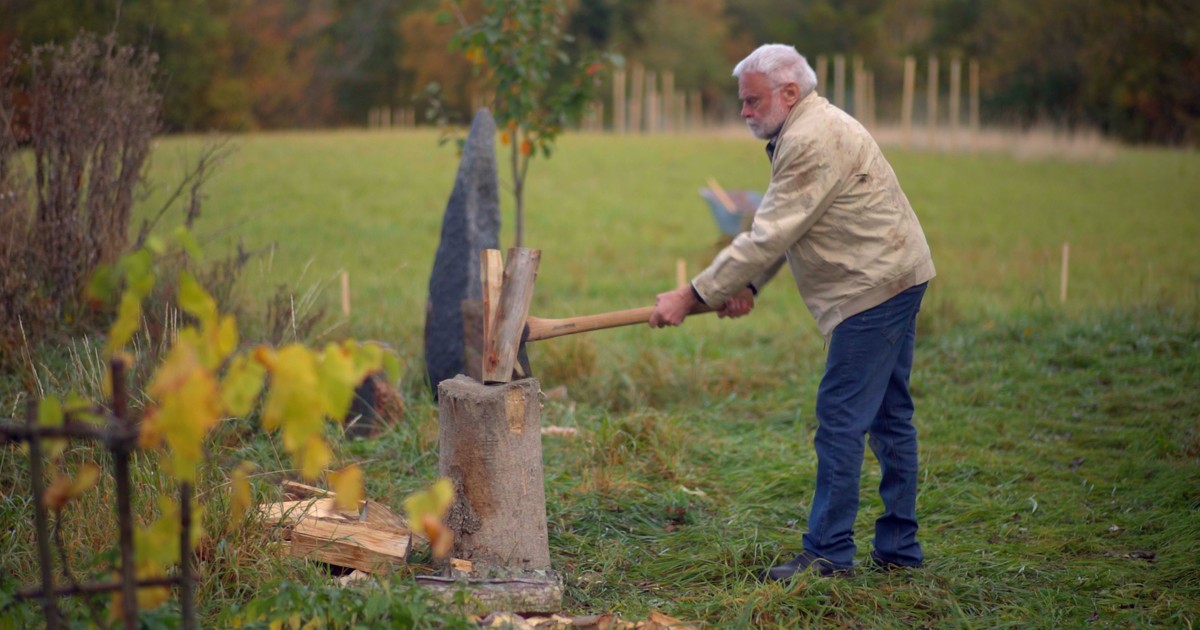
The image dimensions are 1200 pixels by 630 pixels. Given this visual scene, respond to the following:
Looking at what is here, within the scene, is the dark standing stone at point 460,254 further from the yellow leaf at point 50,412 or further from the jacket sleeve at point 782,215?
the yellow leaf at point 50,412

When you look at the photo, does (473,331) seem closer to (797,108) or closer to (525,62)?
(525,62)

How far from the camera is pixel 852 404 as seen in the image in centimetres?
344

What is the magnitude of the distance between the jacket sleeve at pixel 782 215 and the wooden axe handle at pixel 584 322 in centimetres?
15

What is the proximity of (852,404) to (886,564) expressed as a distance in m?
0.69

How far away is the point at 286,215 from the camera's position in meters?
13.3

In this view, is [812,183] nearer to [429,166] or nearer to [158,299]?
[158,299]

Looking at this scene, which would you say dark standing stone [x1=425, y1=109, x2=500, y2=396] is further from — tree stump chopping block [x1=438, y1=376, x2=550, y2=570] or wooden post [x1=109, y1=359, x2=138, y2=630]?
wooden post [x1=109, y1=359, x2=138, y2=630]

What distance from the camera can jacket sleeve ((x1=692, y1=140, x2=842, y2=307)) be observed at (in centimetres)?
331

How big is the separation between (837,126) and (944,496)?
6.63 ft

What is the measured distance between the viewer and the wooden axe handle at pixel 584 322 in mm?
3500

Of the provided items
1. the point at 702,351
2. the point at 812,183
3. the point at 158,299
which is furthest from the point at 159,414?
the point at 702,351

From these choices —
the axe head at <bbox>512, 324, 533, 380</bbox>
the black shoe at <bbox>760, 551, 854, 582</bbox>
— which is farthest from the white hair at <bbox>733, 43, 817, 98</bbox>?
the black shoe at <bbox>760, 551, 854, 582</bbox>

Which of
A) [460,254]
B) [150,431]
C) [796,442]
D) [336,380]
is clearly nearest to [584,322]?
[336,380]

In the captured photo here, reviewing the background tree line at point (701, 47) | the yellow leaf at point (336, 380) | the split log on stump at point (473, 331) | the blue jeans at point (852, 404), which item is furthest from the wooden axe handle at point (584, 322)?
the background tree line at point (701, 47)
